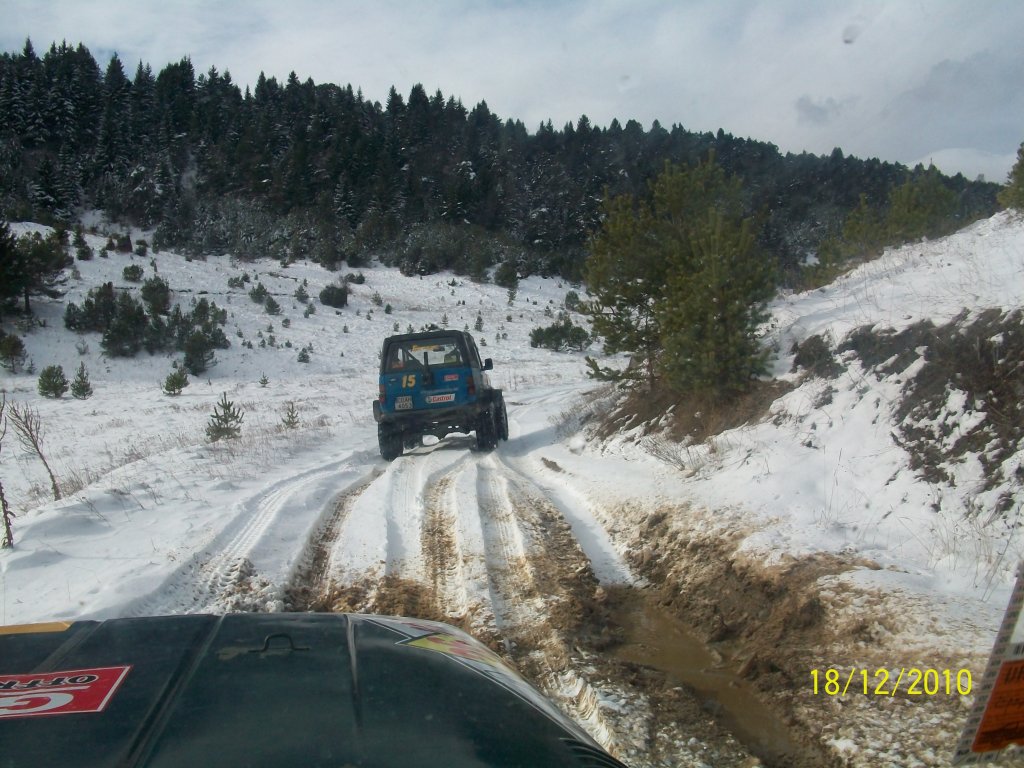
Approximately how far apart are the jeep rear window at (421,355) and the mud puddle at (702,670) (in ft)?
25.0

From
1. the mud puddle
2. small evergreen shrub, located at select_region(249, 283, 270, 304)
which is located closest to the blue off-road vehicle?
the mud puddle

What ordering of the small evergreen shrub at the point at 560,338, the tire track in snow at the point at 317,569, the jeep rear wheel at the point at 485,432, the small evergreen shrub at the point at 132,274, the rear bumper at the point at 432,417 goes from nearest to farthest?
the tire track in snow at the point at 317,569, the rear bumper at the point at 432,417, the jeep rear wheel at the point at 485,432, the small evergreen shrub at the point at 560,338, the small evergreen shrub at the point at 132,274

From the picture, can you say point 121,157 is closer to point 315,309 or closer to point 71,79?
point 71,79

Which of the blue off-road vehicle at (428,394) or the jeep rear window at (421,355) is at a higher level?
the jeep rear window at (421,355)

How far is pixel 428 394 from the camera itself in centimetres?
1263

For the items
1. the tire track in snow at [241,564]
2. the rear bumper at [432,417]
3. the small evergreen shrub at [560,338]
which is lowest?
the tire track in snow at [241,564]

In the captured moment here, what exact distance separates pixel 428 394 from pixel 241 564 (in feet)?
22.2

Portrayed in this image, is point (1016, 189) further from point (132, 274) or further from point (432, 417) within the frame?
point (132, 274)

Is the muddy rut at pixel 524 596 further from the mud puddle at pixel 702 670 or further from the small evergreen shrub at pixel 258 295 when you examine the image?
the small evergreen shrub at pixel 258 295

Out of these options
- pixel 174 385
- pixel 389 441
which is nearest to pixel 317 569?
pixel 389 441

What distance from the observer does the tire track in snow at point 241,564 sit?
5348 millimetres
